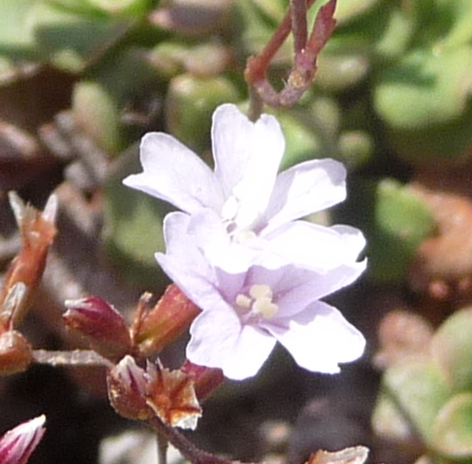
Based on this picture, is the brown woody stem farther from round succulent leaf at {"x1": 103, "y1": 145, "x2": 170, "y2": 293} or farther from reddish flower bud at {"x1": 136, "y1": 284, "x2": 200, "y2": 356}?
round succulent leaf at {"x1": 103, "y1": 145, "x2": 170, "y2": 293}

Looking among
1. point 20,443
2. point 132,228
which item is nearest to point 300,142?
point 132,228

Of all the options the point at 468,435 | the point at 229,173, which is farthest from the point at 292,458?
the point at 229,173

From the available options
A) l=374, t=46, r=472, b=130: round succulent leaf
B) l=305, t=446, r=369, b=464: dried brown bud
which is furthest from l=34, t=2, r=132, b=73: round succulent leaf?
l=305, t=446, r=369, b=464: dried brown bud

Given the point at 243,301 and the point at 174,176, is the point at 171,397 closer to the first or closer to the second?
the point at 243,301

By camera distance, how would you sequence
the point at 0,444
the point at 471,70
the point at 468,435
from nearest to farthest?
the point at 0,444 < the point at 468,435 < the point at 471,70

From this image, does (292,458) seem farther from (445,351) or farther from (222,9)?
(222,9)

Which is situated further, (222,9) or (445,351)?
(222,9)

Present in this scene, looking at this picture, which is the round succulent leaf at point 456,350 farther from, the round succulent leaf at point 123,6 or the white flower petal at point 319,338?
the round succulent leaf at point 123,6
